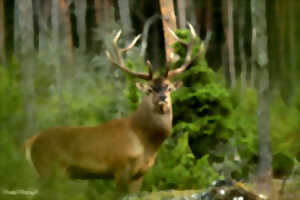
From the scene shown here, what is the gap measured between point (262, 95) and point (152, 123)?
5.01ft

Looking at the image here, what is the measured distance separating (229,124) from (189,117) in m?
0.74

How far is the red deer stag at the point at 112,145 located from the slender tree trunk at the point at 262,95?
1.27 metres

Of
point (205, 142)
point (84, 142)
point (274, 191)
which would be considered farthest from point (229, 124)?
point (84, 142)

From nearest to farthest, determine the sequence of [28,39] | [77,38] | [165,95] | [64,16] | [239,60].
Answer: [165,95], [28,39], [64,16], [77,38], [239,60]

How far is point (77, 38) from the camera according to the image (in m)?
36.3

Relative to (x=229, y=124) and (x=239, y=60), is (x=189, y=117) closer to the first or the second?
(x=229, y=124)

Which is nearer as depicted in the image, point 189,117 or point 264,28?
point 264,28

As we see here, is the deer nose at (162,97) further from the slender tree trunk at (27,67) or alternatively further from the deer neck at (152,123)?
the slender tree trunk at (27,67)

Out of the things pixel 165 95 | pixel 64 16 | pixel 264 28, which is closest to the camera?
pixel 264 28

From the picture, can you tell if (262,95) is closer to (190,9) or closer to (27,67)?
(27,67)

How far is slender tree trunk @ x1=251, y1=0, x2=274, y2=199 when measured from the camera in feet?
24.5

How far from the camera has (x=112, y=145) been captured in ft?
26.0

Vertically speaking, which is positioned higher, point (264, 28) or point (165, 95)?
point (264, 28)

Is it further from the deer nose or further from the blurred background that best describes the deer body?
the deer nose
